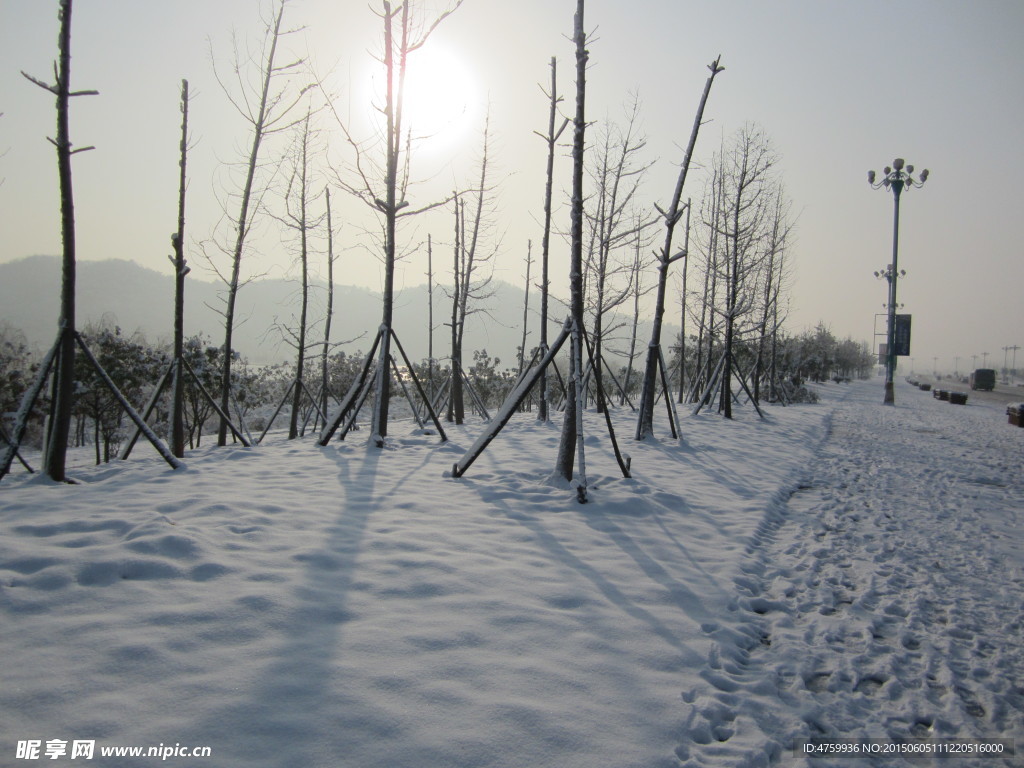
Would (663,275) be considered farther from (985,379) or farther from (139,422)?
(985,379)

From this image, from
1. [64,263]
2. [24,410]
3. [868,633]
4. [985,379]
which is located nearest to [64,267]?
[64,263]

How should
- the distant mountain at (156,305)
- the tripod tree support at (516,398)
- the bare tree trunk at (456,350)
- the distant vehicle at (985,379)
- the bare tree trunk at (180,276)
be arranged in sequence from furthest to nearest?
the distant mountain at (156,305)
the distant vehicle at (985,379)
the bare tree trunk at (456,350)
the bare tree trunk at (180,276)
the tripod tree support at (516,398)

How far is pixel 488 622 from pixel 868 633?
227 centimetres

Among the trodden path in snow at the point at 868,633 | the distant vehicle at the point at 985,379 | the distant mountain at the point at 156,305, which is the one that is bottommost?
the trodden path in snow at the point at 868,633

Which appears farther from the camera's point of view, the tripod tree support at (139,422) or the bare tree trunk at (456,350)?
the bare tree trunk at (456,350)

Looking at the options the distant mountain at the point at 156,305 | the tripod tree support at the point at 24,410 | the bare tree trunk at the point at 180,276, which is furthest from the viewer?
the distant mountain at the point at 156,305


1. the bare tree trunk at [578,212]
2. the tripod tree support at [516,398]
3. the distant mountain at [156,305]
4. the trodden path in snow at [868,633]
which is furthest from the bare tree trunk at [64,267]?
the distant mountain at [156,305]

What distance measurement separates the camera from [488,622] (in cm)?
299

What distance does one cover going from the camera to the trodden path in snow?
2.39 meters

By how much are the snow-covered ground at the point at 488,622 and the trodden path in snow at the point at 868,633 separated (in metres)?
0.02

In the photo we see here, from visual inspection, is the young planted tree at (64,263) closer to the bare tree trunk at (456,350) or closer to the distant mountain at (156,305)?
the bare tree trunk at (456,350)

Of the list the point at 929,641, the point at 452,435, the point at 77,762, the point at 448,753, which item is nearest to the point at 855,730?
the point at 929,641

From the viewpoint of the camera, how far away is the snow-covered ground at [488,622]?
2.13m

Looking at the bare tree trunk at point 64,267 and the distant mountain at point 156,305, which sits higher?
the distant mountain at point 156,305
